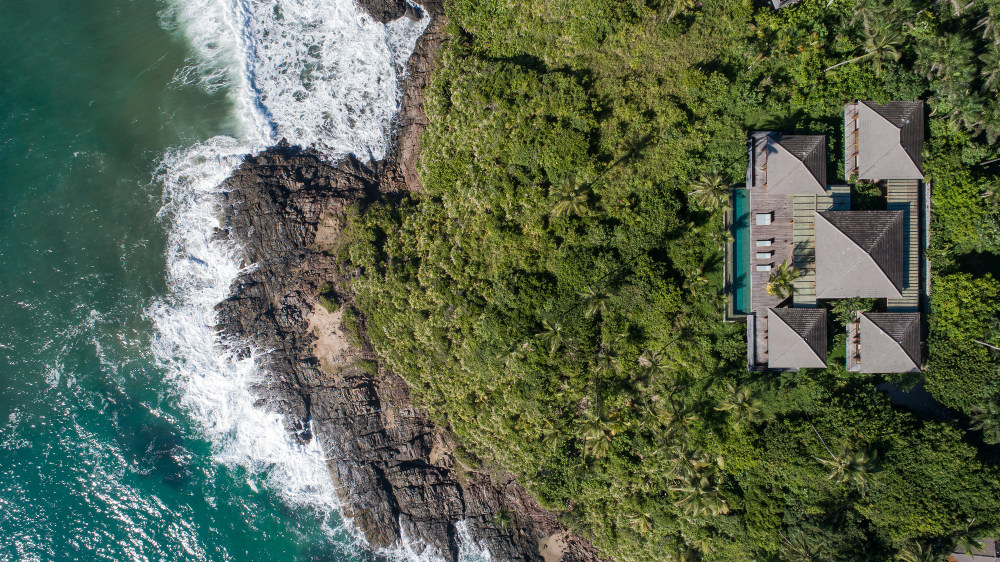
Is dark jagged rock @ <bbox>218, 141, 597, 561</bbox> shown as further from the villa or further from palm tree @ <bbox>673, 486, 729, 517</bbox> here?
the villa

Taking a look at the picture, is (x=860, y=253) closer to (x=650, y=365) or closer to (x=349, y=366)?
(x=650, y=365)

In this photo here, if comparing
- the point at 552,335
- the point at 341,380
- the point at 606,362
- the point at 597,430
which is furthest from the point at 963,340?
the point at 341,380

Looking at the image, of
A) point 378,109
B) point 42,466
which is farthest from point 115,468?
point 378,109

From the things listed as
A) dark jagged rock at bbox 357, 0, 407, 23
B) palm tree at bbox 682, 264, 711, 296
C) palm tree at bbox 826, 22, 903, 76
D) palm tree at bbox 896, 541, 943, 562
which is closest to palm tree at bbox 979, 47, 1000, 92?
palm tree at bbox 826, 22, 903, 76

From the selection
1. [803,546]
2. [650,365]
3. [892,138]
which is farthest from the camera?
[650,365]

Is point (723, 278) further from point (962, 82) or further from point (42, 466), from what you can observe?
point (42, 466)

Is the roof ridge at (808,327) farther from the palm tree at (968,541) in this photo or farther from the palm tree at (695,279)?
the palm tree at (968,541)

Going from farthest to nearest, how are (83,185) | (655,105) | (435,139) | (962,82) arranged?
(83,185) → (435,139) → (655,105) → (962,82)
